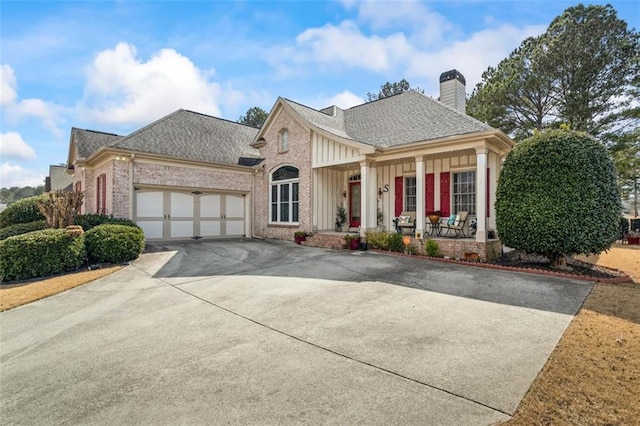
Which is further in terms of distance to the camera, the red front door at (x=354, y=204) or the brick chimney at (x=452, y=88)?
the brick chimney at (x=452, y=88)

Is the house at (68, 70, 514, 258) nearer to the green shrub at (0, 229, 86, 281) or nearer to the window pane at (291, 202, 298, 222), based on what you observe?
the window pane at (291, 202, 298, 222)

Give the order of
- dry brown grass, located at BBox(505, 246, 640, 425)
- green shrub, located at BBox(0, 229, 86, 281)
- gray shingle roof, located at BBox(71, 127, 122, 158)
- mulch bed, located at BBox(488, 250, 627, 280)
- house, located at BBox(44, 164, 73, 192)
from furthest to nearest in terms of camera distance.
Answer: house, located at BBox(44, 164, 73, 192) < gray shingle roof, located at BBox(71, 127, 122, 158) < green shrub, located at BBox(0, 229, 86, 281) < mulch bed, located at BBox(488, 250, 627, 280) < dry brown grass, located at BBox(505, 246, 640, 425)

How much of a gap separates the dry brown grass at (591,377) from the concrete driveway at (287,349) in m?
0.16

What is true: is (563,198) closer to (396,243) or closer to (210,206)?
(396,243)

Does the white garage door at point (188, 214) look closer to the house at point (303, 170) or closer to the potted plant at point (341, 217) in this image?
the house at point (303, 170)

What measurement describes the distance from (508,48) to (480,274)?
1890 cm

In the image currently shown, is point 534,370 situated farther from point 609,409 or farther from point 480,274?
point 480,274

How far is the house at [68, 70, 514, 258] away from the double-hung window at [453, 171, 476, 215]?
0.03m

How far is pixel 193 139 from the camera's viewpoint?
15266 mm

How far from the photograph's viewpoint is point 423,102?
1331cm

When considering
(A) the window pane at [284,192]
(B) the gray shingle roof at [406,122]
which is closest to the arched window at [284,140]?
(A) the window pane at [284,192]

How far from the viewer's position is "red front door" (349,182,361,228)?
1393 centimetres

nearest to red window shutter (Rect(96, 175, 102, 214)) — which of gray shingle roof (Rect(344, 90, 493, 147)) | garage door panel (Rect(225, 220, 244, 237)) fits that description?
garage door panel (Rect(225, 220, 244, 237))

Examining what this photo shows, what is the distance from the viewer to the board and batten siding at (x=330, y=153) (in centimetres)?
1183
